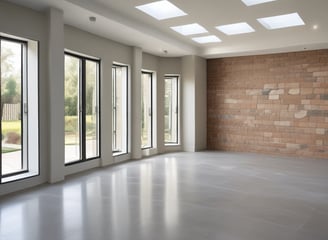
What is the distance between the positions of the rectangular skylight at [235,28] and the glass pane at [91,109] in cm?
300

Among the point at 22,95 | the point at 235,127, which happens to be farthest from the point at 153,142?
the point at 22,95

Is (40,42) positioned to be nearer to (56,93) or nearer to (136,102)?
(56,93)

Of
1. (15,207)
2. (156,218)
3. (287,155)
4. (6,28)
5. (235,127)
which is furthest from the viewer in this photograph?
(235,127)

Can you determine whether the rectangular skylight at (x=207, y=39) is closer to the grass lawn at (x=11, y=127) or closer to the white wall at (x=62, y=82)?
the white wall at (x=62, y=82)

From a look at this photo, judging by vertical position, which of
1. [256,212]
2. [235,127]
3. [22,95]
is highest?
[22,95]

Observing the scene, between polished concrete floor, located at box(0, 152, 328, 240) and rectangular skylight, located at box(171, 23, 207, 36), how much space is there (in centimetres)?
319

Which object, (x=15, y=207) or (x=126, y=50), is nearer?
(x=15, y=207)

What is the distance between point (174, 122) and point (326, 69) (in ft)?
14.6

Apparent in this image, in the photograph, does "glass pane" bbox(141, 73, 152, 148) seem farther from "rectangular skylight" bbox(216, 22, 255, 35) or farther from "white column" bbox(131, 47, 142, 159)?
"rectangular skylight" bbox(216, 22, 255, 35)

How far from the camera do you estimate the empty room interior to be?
12.1 feet

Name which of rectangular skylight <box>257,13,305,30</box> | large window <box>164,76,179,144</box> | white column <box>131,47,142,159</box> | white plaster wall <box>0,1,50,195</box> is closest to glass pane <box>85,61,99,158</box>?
white column <box>131,47,142,159</box>

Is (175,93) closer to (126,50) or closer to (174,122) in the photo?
(174,122)

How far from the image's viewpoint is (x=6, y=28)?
181 inches

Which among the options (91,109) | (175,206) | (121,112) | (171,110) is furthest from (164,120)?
(175,206)
